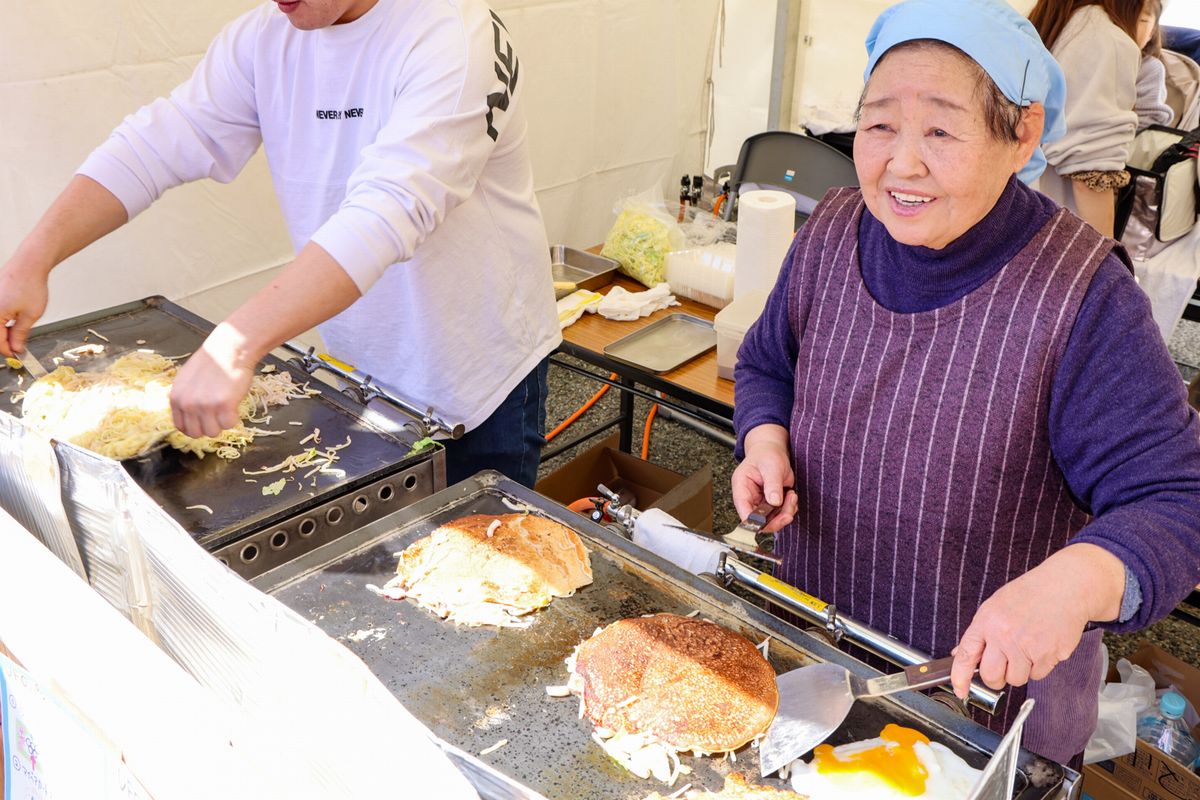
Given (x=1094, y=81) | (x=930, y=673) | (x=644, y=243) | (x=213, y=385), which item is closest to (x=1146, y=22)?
(x=1094, y=81)

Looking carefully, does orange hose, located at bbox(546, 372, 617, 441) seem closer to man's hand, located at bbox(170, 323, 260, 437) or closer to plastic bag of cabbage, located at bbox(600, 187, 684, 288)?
plastic bag of cabbage, located at bbox(600, 187, 684, 288)

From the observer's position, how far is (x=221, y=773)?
2.81 feet

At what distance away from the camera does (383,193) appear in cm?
178

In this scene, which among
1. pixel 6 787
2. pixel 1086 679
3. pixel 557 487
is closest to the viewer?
pixel 6 787

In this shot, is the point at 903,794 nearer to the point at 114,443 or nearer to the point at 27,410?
the point at 114,443

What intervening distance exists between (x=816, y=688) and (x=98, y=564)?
0.99m

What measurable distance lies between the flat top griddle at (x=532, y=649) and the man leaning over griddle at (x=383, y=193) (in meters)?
0.42

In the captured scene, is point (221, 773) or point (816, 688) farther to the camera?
point (816, 688)

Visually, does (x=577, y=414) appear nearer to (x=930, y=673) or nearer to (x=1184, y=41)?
(x=930, y=673)

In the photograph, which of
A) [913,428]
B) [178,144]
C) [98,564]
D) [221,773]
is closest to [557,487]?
[178,144]

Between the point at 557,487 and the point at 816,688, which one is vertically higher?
the point at 816,688

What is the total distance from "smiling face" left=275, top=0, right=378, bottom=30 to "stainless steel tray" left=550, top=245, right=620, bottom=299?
5.45ft

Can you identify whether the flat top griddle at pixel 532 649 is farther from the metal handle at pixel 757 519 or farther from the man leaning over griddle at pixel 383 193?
the man leaning over griddle at pixel 383 193

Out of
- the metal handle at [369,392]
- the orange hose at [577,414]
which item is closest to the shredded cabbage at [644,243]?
the orange hose at [577,414]
